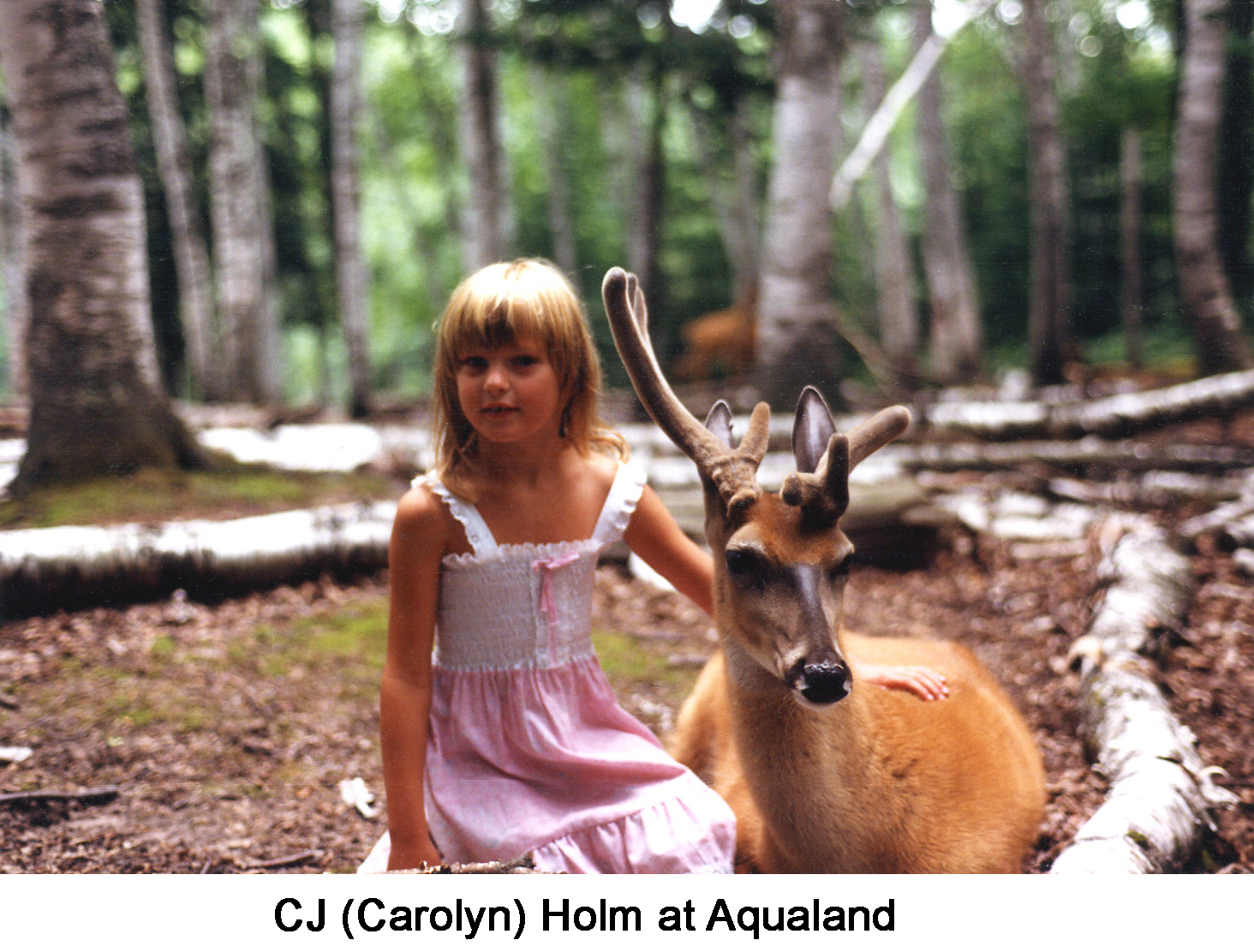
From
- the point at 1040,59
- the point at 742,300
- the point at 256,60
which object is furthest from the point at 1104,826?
the point at 256,60

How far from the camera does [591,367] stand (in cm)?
200

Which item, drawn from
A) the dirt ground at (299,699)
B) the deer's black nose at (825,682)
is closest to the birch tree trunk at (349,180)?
the dirt ground at (299,699)

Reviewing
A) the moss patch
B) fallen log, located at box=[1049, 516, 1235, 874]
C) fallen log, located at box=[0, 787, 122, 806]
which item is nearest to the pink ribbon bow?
fallen log, located at box=[1049, 516, 1235, 874]

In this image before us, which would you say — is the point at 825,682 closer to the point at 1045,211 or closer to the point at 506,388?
the point at 506,388

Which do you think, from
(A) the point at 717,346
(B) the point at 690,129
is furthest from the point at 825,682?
(B) the point at 690,129

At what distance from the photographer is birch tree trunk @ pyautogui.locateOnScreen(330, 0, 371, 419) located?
18.8 ft

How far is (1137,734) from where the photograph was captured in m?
2.46

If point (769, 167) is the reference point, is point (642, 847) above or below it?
below

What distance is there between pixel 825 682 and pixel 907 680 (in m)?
0.59

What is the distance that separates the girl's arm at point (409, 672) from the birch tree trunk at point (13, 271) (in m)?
1.70

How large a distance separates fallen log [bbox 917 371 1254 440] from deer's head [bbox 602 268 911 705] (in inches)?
77.8

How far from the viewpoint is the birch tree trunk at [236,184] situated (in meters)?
4.06
